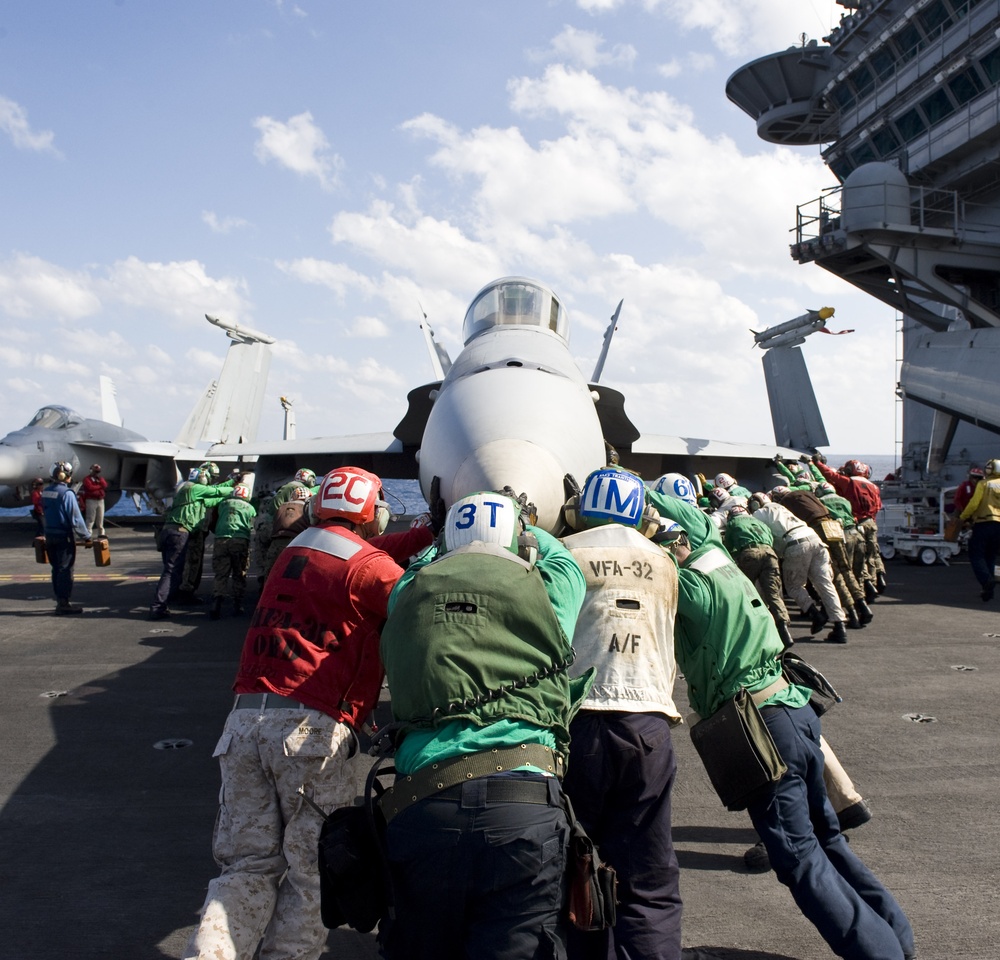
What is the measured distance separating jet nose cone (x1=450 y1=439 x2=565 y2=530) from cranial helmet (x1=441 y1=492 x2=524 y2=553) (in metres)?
1.57

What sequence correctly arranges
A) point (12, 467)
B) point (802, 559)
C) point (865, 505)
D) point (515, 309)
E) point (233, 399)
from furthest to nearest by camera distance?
point (233, 399) → point (12, 467) → point (865, 505) → point (802, 559) → point (515, 309)

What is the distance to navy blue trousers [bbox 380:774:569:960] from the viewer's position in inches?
88.1

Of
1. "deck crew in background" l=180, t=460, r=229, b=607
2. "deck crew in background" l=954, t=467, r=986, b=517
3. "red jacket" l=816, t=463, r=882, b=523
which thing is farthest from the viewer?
"deck crew in background" l=954, t=467, r=986, b=517

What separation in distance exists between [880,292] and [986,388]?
778 centimetres

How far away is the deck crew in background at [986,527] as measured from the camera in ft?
39.0

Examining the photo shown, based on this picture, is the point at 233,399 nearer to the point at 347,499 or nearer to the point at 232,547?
the point at 232,547

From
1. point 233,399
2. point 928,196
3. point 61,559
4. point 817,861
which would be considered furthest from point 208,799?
point 233,399

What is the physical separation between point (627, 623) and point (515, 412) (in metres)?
2.57

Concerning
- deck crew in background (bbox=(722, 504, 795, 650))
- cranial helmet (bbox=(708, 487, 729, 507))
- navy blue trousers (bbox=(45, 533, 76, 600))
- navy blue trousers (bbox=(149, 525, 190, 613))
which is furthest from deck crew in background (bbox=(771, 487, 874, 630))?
navy blue trousers (bbox=(45, 533, 76, 600))

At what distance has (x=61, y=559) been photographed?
1077 cm

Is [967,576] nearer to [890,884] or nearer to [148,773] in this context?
[890,884]

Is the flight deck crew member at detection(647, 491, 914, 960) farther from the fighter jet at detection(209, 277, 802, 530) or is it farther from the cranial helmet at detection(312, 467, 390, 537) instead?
the cranial helmet at detection(312, 467, 390, 537)

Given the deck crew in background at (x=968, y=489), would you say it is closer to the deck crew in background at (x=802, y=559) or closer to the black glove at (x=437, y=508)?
Answer: the deck crew in background at (x=802, y=559)

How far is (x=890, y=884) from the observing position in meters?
3.82
